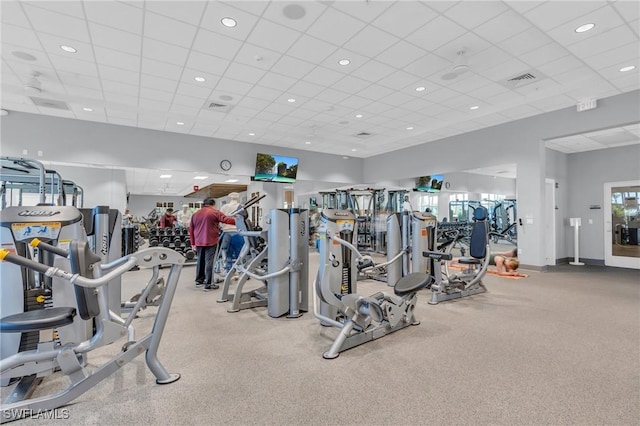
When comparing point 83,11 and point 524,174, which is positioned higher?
point 83,11

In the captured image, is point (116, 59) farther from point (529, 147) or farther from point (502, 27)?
point (529, 147)

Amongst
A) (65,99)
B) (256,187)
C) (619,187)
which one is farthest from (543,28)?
(256,187)

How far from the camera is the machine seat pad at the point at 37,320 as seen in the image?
1.73 meters

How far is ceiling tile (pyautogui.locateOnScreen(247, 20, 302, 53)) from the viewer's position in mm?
3818

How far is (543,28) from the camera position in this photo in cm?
380

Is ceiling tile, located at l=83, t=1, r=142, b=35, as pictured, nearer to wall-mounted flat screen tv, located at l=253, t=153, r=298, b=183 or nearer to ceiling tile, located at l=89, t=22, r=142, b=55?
ceiling tile, located at l=89, t=22, r=142, b=55

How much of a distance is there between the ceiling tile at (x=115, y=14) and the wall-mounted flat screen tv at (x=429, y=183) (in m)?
9.37

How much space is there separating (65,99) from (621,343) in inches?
351

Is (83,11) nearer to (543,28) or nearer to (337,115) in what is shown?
(337,115)

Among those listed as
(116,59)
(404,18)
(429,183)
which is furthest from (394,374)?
(429,183)

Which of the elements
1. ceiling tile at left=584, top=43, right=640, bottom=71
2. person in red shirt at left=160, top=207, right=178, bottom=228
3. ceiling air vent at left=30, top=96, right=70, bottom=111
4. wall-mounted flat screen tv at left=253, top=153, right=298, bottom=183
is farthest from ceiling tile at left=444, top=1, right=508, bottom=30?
person in red shirt at left=160, top=207, right=178, bottom=228

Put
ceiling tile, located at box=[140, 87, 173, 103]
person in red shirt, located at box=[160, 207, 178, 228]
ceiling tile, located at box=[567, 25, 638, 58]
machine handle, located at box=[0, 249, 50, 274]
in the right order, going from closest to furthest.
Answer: machine handle, located at box=[0, 249, 50, 274], ceiling tile, located at box=[567, 25, 638, 58], ceiling tile, located at box=[140, 87, 173, 103], person in red shirt, located at box=[160, 207, 178, 228]

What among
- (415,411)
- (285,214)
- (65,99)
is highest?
(65,99)

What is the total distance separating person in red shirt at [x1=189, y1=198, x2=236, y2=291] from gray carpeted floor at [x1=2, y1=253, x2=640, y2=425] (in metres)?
1.48
